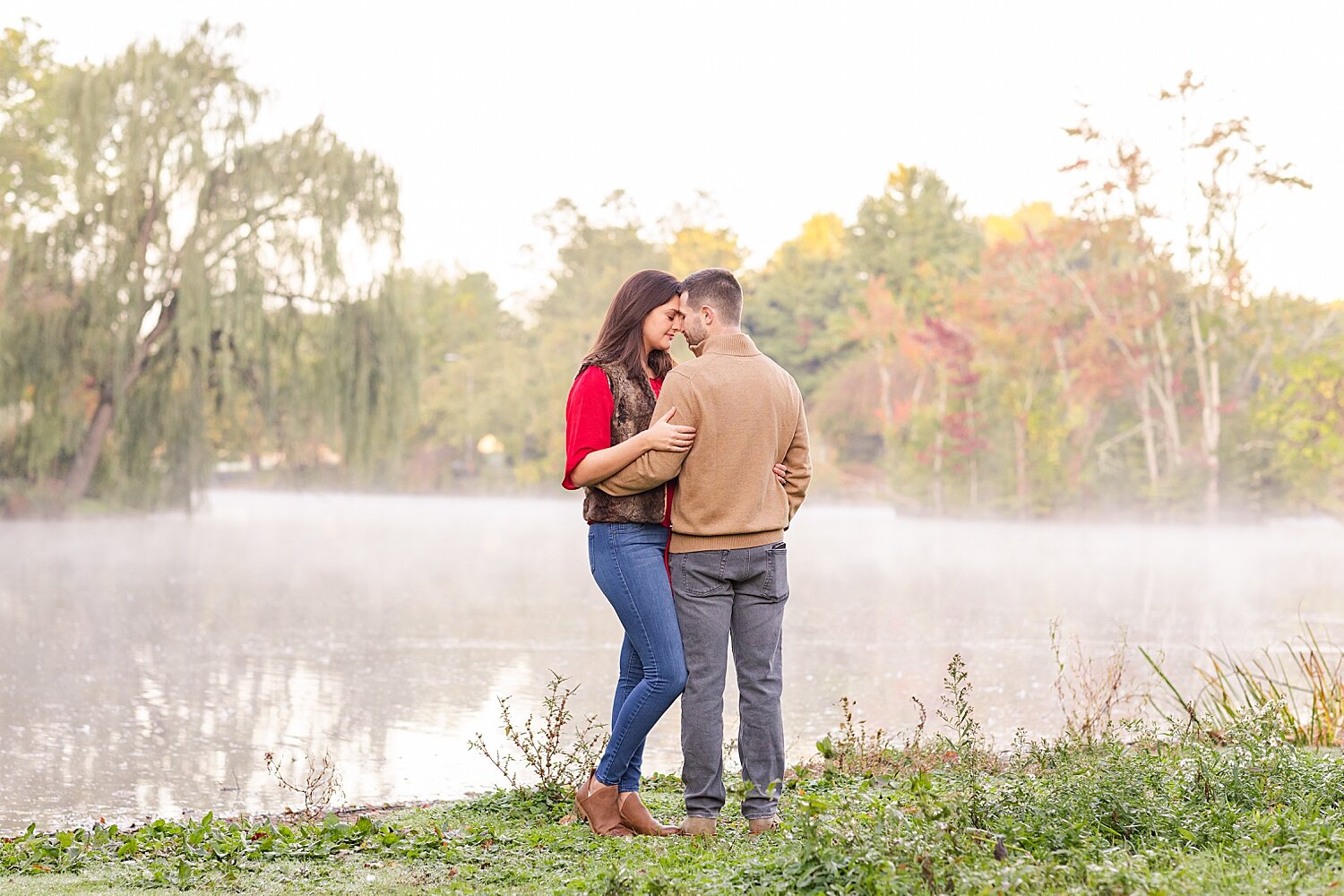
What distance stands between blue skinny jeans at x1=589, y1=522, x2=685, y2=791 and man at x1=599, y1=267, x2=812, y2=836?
59 mm

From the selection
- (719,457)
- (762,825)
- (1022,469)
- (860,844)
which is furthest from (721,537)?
(1022,469)

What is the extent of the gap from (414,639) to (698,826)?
24.2ft

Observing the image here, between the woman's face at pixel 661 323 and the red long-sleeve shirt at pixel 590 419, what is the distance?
21cm

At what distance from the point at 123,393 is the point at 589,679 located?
1840 cm

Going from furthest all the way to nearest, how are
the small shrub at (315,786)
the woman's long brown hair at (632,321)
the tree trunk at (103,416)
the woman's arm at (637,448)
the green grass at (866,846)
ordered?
the tree trunk at (103,416) → the small shrub at (315,786) → the woman's long brown hair at (632,321) → the woman's arm at (637,448) → the green grass at (866,846)

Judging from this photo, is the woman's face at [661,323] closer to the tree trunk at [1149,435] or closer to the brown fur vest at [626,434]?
the brown fur vest at [626,434]

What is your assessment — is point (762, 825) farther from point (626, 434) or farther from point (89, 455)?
point (89, 455)

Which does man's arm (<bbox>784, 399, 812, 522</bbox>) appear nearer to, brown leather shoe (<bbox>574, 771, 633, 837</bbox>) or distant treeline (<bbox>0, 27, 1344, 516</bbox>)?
brown leather shoe (<bbox>574, 771, 633, 837</bbox>)

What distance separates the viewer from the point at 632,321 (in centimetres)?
441

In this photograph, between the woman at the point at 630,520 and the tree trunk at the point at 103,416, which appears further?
the tree trunk at the point at 103,416

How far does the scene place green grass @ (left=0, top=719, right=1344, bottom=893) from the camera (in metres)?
3.14

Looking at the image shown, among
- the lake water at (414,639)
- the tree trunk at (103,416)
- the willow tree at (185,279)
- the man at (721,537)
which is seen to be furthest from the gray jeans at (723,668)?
the tree trunk at (103,416)

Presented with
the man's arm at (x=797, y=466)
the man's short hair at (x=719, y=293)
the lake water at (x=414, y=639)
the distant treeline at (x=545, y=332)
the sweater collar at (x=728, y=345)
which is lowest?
the lake water at (x=414, y=639)

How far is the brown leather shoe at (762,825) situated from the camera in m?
4.13
